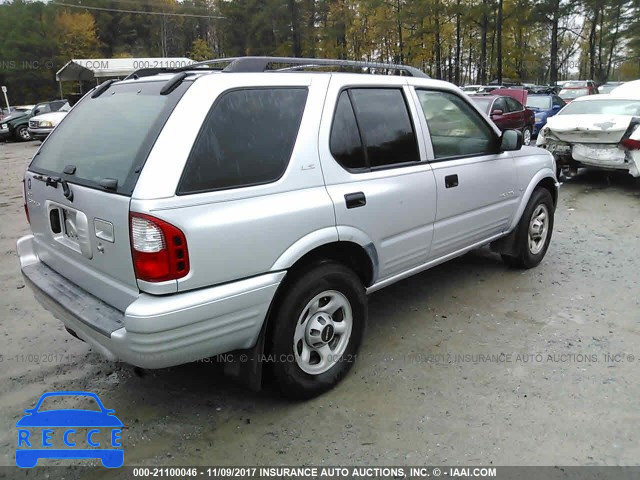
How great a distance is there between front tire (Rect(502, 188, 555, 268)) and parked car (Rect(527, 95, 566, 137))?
1316 cm

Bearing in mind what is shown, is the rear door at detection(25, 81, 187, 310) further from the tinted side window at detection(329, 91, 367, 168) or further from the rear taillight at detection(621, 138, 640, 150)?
the rear taillight at detection(621, 138, 640, 150)

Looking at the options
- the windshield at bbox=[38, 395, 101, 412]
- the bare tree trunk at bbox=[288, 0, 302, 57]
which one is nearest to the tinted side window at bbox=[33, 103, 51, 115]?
the windshield at bbox=[38, 395, 101, 412]

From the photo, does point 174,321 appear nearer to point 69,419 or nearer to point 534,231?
point 69,419

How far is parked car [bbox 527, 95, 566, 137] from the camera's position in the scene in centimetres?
1712

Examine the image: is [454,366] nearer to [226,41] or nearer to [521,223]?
[521,223]

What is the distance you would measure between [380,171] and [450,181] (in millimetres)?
749

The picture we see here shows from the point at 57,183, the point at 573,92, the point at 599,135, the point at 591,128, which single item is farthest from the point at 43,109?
the point at 573,92

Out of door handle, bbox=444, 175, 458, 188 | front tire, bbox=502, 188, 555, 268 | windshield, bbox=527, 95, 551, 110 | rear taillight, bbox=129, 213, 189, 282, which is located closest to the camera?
rear taillight, bbox=129, 213, 189, 282

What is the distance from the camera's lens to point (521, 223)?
476cm

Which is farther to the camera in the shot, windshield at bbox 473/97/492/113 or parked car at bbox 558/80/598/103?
parked car at bbox 558/80/598/103

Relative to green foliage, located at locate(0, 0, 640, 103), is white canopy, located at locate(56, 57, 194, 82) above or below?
below

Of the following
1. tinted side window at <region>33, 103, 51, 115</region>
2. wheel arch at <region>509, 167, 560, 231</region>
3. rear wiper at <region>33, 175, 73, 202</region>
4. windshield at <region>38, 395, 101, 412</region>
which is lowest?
windshield at <region>38, 395, 101, 412</region>

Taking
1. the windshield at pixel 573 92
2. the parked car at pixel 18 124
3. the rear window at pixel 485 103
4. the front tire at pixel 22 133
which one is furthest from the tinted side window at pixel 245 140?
the windshield at pixel 573 92

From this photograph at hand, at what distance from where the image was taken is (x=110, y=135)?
281cm
